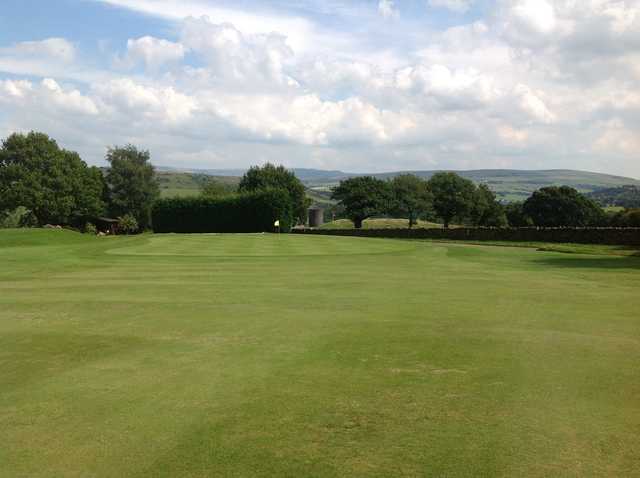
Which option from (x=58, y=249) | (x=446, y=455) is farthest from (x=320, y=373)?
(x=58, y=249)

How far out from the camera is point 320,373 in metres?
8.74

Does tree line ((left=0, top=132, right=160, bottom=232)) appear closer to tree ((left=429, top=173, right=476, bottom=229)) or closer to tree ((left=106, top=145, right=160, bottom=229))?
tree ((left=106, top=145, right=160, bottom=229))

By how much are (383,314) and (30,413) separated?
8608 mm

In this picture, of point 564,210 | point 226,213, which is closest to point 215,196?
point 226,213

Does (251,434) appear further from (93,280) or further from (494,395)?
(93,280)

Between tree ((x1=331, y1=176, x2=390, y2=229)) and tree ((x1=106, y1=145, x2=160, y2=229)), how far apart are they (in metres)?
39.6

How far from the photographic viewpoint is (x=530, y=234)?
6512 cm

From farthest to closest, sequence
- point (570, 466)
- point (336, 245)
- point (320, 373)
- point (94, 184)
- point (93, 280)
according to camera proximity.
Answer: point (94, 184) < point (336, 245) < point (93, 280) < point (320, 373) < point (570, 466)

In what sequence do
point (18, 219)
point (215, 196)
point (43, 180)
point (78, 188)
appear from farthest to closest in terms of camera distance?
1. point (78, 188)
2. point (43, 180)
3. point (215, 196)
4. point (18, 219)

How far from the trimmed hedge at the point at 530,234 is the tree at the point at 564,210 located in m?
53.7

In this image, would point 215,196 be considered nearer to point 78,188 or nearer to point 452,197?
point 78,188

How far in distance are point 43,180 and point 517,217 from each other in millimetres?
100784

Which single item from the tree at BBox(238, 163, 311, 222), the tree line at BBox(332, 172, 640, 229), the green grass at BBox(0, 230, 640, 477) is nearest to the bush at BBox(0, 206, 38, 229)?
the tree at BBox(238, 163, 311, 222)

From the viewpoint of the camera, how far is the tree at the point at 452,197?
134 meters
